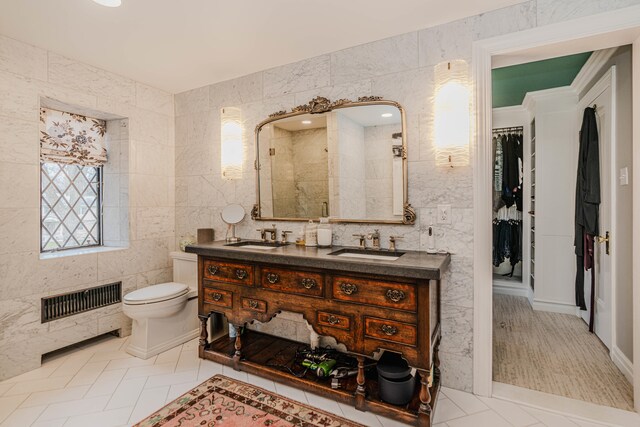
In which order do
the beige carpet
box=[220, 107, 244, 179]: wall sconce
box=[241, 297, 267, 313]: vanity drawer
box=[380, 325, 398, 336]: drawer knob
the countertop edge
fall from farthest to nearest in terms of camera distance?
box=[220, 107, 244, 179]: wall sconce, box=[241, 297, 267, 313]: vanity drawer, the beige carpet, box=[380, 325, 398, 336]: drawer knob, the countertop edge

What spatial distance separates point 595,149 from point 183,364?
384 cm

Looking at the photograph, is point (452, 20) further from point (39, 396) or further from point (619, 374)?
point (39, 396)

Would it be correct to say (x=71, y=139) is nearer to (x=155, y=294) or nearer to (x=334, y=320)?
(x=155, y=294)

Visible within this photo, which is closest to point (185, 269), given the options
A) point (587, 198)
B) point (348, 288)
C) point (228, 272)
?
point (228, 272)

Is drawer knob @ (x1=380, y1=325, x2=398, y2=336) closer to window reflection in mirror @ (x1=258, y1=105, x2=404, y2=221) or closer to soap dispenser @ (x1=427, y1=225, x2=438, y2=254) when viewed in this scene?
soap dispenser @ (x1=427, y1=225, x2=438, y2=254)

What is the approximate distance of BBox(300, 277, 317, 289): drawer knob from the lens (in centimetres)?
194

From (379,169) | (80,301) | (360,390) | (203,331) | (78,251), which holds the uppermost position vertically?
(379,169)

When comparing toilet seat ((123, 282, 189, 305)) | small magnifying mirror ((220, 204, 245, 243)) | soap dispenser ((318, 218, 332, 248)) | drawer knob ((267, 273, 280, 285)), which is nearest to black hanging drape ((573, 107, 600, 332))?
soap dispenser ((318, 218, 332, 248))

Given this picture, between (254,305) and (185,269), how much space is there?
1188 millimetres

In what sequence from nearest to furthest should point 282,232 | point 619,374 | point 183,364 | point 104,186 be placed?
point 619,374 < point 183,364 < point 282,232 < point 104,186

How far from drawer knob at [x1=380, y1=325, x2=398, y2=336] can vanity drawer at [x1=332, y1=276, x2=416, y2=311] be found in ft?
0.37

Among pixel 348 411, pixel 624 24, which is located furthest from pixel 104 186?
pixel 624 24

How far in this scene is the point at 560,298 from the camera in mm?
3420

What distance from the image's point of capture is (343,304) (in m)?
1.83
